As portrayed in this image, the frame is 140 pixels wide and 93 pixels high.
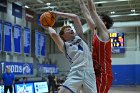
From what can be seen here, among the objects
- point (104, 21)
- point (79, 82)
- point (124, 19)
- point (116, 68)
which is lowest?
point (116, 68)

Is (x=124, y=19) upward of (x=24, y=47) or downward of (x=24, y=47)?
upward

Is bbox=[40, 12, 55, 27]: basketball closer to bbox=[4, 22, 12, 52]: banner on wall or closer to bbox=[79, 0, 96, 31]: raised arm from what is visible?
bbox=[79, 0, 96, 31]: raised arm

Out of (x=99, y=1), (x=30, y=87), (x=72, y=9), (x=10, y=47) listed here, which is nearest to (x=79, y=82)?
(x=30, y=87)

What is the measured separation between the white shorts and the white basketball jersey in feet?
0.30

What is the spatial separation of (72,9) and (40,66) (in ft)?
21.0

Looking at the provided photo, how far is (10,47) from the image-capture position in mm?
18125

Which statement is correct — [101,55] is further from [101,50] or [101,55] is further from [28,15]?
[28,15]

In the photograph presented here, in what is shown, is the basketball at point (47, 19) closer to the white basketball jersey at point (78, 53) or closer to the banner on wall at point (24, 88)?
the white basketball jersey at point (78, 53)

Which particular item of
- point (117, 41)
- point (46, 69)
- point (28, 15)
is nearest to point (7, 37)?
point (46, 69)

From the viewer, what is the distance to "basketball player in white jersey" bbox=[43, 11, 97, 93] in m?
3.61

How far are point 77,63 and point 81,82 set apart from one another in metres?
0.26

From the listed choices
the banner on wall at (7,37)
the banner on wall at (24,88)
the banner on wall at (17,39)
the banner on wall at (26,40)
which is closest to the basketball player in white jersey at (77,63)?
the banner on wall at (24,88)

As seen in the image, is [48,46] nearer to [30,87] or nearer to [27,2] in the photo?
[27,2]

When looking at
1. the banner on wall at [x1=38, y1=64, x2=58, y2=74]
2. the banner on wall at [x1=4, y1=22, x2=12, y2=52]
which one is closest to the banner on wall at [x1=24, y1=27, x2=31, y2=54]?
the banner on wall at [x1=38, y1=64, x2=58, y2=74]
